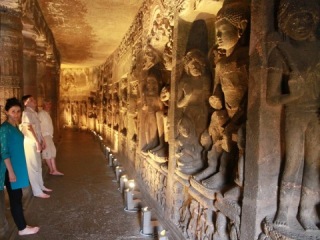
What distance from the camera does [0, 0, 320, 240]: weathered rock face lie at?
6.27 ft

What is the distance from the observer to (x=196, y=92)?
350 centimetres

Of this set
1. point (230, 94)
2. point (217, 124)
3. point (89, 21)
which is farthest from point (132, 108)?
point (230, 94)

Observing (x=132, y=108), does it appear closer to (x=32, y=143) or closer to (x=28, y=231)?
(x=32, y=143)

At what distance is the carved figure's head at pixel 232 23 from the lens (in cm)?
252

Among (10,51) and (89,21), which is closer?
(10,51)

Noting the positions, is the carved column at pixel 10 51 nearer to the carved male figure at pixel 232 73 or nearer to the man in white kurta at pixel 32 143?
the man in white kurta at pixel 32 143

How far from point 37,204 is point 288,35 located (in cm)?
482

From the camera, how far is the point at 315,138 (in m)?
1.90

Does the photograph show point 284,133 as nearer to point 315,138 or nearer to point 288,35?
point 315,138

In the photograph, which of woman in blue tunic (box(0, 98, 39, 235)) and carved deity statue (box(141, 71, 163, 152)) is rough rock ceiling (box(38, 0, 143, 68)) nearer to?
carved deity statue (box(141, 71, 163, 152))

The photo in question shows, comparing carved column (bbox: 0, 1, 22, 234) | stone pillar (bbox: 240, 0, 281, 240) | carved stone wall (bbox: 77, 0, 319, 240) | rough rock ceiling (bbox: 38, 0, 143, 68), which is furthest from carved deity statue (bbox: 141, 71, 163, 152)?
stone pillar (bbox: 240, 0, 281, 240)

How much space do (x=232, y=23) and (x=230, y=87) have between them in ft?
1.99

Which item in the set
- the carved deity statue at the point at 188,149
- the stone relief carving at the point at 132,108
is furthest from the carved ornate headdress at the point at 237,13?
the stone relief carving at the point at 132,108

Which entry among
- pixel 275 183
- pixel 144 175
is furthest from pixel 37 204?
pixel 275 183
